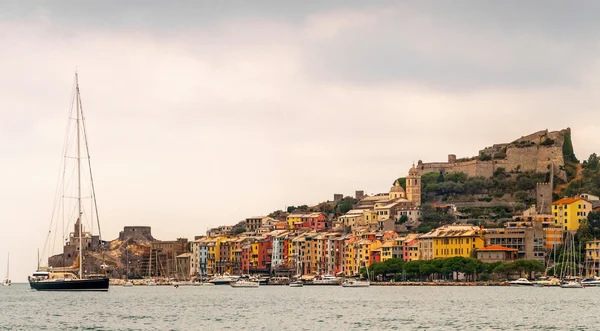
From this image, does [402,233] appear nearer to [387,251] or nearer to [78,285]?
[387,251]

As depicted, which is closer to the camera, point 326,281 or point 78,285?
point 78,285

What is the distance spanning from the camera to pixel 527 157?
158m

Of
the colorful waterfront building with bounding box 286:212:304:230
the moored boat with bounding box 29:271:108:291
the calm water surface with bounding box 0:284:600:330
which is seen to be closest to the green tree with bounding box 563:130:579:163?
the colorful waterfront building with bounding box 286:212:304:230

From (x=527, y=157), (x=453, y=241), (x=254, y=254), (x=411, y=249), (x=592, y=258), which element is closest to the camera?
→ (x=592, y=258)

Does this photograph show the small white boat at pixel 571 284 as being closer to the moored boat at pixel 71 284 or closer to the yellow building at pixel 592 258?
the yellow building at pixel 592 258

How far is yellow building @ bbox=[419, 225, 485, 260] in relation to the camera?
132 m

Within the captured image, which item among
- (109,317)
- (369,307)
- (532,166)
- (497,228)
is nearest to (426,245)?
(497,228)

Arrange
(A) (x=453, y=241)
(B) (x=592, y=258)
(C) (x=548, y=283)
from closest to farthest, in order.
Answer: (C) (x=548, y=283)
(B) (x=592, y=258)
(A) (x=453, y=241)

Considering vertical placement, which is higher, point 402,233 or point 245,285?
point 402,233

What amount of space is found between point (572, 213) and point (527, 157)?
21.8 m

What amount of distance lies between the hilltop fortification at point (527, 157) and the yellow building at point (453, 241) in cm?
2144

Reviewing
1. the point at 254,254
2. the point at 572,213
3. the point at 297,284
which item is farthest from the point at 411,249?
the point at 254,254

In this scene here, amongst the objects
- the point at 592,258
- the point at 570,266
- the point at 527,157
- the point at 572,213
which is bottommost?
the point at 570,266

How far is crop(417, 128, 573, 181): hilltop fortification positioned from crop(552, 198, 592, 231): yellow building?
17331mm
